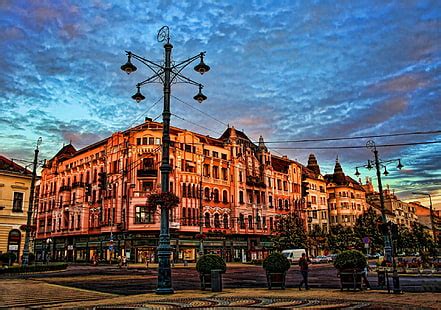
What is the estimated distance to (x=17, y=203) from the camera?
44.2 m

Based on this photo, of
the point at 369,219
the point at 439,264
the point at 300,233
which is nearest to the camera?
the point at 439,264

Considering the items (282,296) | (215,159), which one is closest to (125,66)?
(282,296)

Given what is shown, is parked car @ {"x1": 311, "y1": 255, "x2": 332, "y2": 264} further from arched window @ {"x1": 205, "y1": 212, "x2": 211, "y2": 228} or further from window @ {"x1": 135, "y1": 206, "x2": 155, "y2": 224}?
window @ {"x1": 135, "y1": 206, "x2": 155, "y2": 224}

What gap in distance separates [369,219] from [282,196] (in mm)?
16091

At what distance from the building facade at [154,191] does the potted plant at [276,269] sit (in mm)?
31564

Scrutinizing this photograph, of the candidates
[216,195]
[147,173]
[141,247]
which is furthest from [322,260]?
[147,173]

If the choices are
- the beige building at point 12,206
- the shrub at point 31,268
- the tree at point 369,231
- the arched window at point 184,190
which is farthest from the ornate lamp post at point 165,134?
the tree at point 369,231

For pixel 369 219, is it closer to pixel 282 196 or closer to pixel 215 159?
pixel 282 196

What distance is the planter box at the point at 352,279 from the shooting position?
17.0 meters

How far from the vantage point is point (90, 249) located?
63.5m

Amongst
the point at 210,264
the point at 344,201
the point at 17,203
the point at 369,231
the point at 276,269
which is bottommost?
the point at 276,269

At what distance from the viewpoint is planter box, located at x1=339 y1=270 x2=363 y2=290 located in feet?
55.9

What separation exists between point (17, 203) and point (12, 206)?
661 mm

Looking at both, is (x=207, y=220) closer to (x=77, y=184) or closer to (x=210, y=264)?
(x=77, y=184)
